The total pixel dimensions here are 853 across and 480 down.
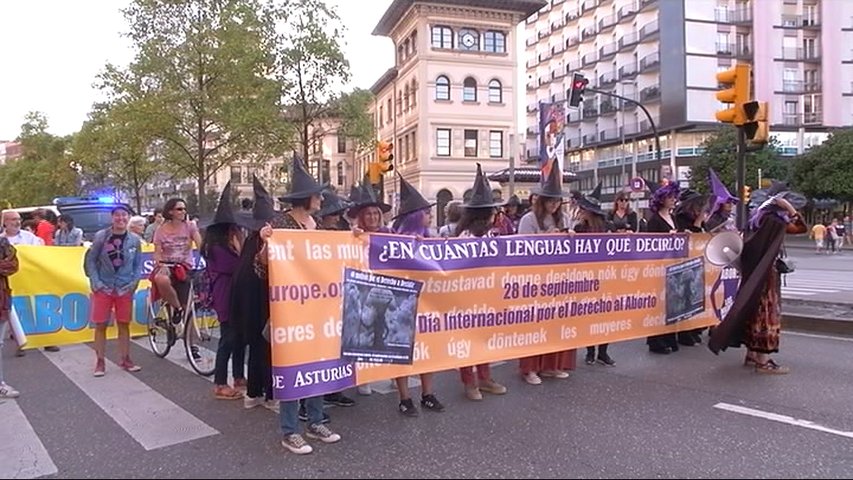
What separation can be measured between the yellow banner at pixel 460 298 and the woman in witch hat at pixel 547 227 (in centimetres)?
27

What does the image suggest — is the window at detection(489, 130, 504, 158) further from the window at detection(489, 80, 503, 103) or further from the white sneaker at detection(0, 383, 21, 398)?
the white sneaker at detection(0, 383, 21, 398)

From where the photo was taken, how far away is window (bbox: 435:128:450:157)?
50219 millimetres

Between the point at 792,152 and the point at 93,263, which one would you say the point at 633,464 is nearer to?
the point at 93,263

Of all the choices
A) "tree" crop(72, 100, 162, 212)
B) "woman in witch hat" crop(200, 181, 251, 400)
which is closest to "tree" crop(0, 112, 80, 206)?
"tree" crop(72, 100, 162, 212)

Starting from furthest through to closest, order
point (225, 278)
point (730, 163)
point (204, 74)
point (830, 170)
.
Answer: point (730, 163) → point (830, 170) → point (204, 74) → point (225, 278)

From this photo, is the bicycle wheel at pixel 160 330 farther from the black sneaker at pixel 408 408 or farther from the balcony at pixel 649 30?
the balcony at pixel 649 30

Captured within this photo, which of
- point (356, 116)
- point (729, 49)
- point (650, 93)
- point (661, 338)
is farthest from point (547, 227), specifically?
point (650, 93)

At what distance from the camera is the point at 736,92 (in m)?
10.8

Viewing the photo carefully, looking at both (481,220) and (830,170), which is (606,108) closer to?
(830,170)

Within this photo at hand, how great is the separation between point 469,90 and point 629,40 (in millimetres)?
31078

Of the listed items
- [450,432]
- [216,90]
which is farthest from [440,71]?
[450,432]

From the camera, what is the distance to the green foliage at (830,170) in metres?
43.2

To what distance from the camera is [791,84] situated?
2549 inches

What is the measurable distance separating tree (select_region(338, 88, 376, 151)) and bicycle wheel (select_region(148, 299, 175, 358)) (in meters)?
21.0
